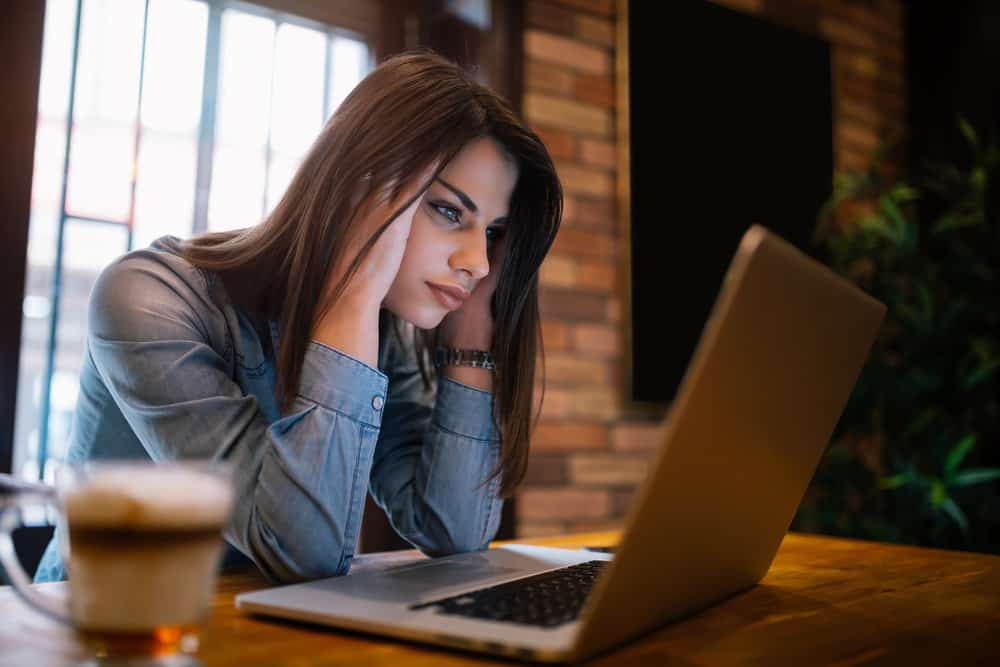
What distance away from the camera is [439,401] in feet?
3.80

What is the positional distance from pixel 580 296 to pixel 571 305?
0.15ft

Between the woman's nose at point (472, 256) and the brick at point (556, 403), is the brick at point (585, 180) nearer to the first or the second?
the brick at point (556, 403)

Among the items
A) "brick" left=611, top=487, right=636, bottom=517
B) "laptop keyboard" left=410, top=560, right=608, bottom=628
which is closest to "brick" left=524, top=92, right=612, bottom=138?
"brick" left=611, top=487, right=636, bottom=517

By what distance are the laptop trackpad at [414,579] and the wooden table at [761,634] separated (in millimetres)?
86

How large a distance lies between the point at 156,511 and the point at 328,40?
203cm

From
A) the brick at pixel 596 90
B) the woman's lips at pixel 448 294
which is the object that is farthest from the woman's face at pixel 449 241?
the brick at pixel 596 90

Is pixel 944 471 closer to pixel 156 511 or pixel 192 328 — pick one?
pixel 192 328

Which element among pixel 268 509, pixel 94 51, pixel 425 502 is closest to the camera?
pixel 268 509

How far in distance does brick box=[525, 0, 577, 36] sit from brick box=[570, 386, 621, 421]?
102cm

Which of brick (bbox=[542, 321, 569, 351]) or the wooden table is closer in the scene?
the wooden table

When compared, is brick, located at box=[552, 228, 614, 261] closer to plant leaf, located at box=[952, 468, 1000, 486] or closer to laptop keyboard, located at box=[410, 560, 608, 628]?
plant leaf, located at box=[952, 468, 1000, 486]

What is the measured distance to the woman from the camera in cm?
89

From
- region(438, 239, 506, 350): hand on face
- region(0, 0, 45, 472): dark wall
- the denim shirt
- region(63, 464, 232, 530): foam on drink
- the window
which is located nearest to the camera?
region(63, 464, 232, 530): foam on drink

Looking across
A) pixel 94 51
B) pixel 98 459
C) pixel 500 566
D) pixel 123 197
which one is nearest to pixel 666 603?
pixel 500 566
